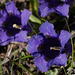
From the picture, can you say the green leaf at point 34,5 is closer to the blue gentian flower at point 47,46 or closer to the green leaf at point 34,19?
the green leaf at point 34,19

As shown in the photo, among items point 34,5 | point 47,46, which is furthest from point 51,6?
point 47,46

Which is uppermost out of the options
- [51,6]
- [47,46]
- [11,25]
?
[51,6]

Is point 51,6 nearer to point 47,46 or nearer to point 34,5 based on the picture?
point 34,5

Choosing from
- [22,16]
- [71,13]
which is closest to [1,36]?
[22,16]

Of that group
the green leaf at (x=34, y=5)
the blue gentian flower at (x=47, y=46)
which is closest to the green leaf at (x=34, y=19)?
the green leaf at (x=34, y=5)

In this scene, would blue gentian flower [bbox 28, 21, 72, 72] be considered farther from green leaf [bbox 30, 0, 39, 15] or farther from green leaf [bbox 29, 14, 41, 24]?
green leaf [bbox 30, 0, 39, 15]

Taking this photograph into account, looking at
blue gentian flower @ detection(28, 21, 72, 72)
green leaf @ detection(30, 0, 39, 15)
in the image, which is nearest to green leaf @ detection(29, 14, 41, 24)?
green leaf @ detection(30, 0, 39, 15)
